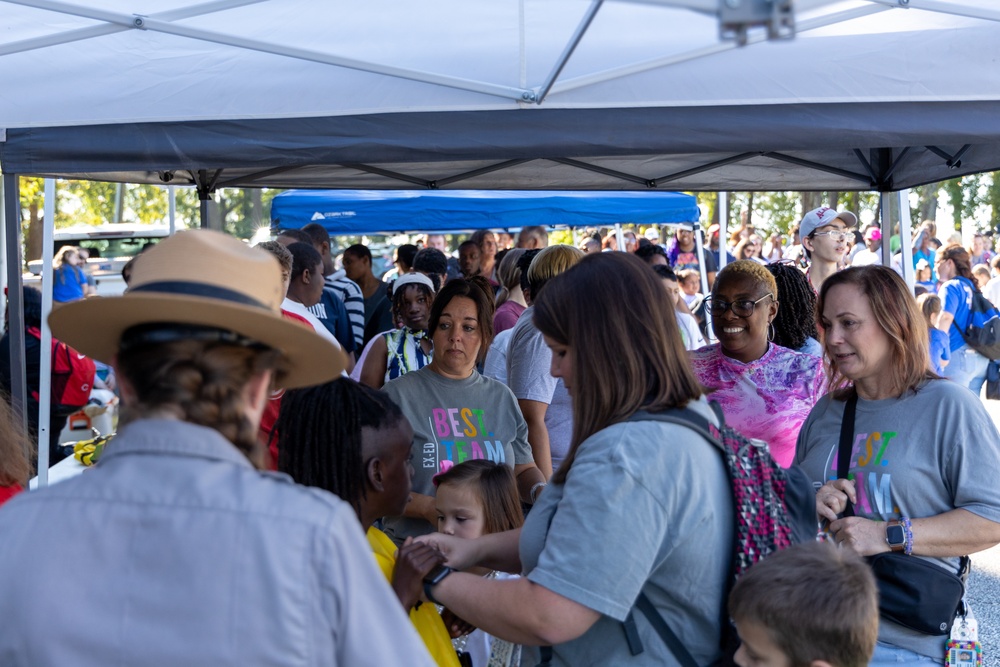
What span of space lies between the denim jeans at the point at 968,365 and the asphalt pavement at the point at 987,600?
11.5 feet

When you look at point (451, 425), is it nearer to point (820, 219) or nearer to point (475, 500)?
point (475, 500)

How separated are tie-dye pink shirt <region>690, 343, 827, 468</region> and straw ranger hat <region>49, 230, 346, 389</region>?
8.47ft

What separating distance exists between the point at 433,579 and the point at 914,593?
1.27 meters

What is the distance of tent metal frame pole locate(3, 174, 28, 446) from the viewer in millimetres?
3670

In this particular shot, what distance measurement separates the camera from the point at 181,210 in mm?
43906

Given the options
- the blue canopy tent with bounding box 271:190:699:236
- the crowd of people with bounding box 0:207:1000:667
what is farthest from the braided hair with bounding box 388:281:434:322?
the blue canopy tent with bounding box 271:190:699:236

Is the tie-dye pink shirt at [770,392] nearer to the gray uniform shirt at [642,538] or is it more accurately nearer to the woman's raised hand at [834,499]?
the woman's raised hand at [834,499]

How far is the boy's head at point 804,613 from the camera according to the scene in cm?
185

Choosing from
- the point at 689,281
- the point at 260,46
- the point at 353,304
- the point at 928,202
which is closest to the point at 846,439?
the point at 260,46

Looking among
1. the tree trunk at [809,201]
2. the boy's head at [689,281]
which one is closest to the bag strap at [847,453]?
the boy's head at [689,281]

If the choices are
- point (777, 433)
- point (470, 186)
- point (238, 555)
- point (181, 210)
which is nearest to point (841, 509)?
point (777, 433)

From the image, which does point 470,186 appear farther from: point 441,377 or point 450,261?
point 450,261

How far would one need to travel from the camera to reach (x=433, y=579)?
80.0 inches

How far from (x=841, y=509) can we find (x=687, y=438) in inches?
35.2
